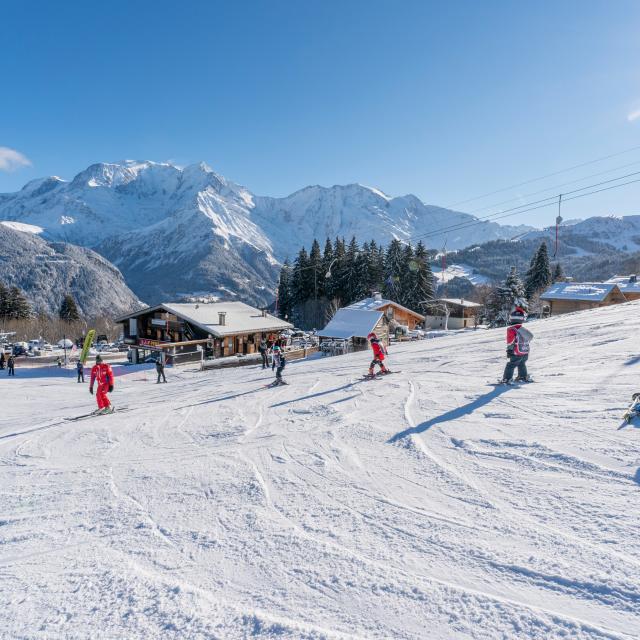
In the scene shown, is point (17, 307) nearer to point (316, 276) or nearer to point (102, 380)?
point (316, 276)

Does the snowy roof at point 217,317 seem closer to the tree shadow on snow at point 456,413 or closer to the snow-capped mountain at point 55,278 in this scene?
the tree shadow on snow at point 456,413

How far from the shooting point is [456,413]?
24.7ft

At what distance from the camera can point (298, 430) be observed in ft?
24.4

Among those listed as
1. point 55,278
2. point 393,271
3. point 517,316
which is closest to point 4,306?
point 393,271

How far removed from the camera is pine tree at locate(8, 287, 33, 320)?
5827 cm

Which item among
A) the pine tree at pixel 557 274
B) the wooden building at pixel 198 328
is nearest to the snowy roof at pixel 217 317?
the wooden building at pixel 198 328

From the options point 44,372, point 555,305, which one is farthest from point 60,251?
point 555,305

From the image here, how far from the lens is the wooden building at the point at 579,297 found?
38.0 meters

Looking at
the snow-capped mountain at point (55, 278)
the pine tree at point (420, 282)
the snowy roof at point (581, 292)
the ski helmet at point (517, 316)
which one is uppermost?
the snow-capped mountain at point (55, 278)

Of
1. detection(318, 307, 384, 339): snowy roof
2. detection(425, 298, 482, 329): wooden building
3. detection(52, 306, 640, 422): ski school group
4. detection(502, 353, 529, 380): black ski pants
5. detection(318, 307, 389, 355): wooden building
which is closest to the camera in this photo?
detection(52, 306, 640, 422): ski school group

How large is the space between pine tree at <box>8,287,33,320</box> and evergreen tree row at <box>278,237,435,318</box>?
135ft

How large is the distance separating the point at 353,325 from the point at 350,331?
3.01 ft

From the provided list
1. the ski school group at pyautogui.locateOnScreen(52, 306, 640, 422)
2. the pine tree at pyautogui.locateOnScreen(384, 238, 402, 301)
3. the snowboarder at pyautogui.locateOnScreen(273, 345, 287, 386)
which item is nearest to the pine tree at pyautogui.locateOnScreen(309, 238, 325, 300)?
the pine tree at pyautogui.locateOnScreen(384, 238, 402, 301)

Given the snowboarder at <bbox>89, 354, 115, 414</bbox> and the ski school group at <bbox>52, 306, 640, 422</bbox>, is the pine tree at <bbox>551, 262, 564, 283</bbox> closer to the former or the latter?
the ski school group at <bbox>52, 306, 640, 422</bbox>
